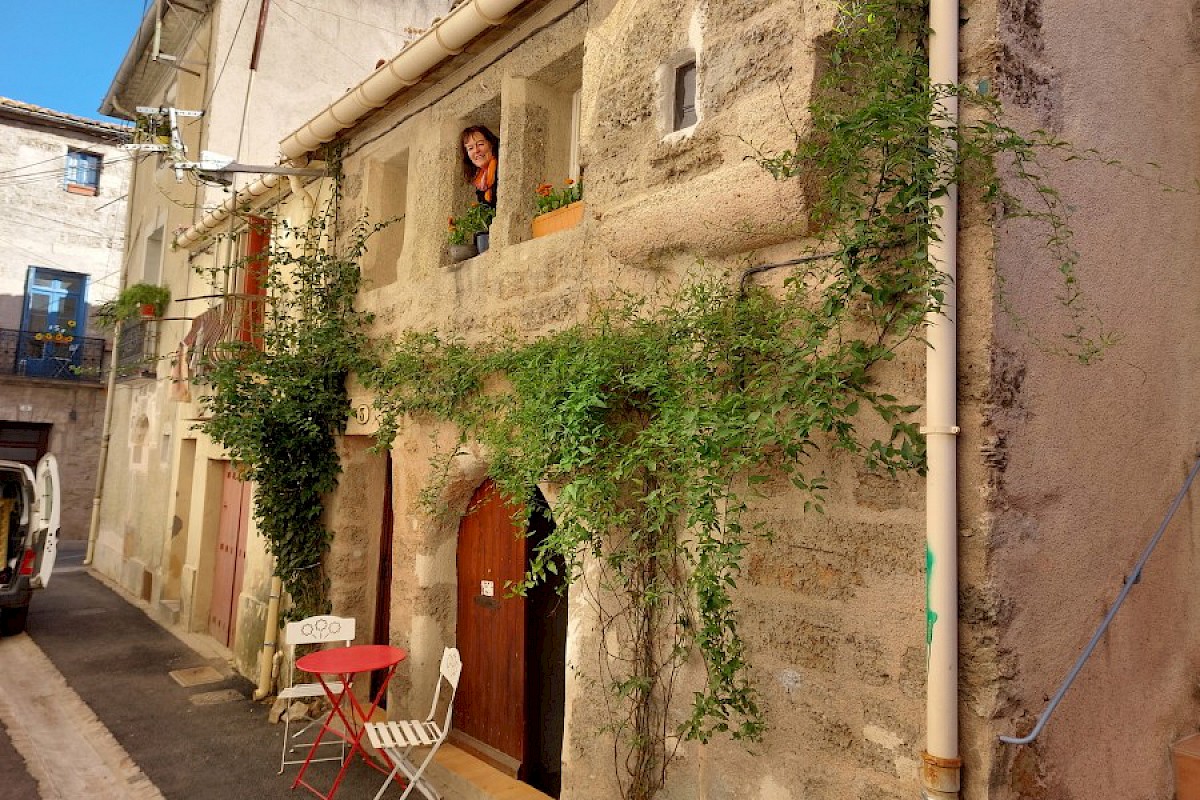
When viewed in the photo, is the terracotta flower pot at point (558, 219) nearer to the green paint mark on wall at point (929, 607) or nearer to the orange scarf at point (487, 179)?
the orange scarf at point (487, 179)

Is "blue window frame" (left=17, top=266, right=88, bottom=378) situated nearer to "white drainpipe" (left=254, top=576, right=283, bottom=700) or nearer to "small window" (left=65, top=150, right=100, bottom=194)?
"small window" (left=65, top=150, right=100, bottom=194)

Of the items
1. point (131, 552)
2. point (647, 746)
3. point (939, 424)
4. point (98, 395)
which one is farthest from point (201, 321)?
point (98, 395)

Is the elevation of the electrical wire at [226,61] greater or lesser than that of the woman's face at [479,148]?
greater

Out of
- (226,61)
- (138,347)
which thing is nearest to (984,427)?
(226,61)

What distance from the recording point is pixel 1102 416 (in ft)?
8.87

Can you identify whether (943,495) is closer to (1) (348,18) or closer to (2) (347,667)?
(2) (347,667)

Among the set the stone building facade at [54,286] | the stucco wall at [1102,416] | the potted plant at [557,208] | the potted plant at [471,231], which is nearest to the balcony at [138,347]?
the stone building facade at [54,286]

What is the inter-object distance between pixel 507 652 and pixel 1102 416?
3332 mm

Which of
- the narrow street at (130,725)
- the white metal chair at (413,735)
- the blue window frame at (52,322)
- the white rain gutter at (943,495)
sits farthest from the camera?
the blue window frame at (52,322)

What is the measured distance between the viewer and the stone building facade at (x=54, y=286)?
52.0 feet

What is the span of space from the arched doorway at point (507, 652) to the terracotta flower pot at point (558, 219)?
61.8 inches

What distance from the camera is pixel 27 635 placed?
26.3ft

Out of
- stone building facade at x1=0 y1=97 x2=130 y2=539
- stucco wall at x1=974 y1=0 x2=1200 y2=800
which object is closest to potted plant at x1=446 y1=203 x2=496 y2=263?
stucco wall at x1=974 y1=0 x2=1200 y2=800

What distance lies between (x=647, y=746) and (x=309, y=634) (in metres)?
2.71
